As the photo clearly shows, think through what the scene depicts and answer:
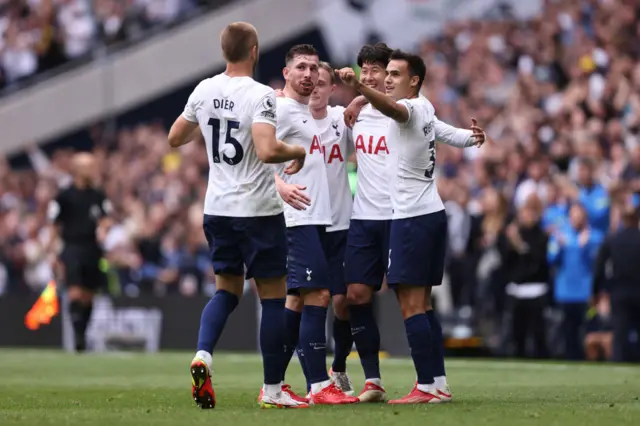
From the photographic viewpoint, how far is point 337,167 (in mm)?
10516

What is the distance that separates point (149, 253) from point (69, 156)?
6161mm

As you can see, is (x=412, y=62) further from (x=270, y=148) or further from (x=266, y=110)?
(x=270, y=148)

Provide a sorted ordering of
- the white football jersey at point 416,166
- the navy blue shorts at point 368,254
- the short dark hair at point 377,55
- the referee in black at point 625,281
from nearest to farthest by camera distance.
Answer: the white football jersey at point 416,166 < the navy blue shorts at point 368,254 < the short dark hair at point 377,55 < the referee in black at point 625,281

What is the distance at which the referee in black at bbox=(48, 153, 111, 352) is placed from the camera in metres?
18.6

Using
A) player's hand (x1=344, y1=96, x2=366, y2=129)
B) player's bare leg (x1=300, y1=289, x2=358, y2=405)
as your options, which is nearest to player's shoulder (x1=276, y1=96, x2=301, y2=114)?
player's hand (x1=344, y1=96, x2=366, y2=129)

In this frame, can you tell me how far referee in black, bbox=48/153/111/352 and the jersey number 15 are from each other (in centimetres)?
941

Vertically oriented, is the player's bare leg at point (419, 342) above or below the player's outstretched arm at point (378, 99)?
below

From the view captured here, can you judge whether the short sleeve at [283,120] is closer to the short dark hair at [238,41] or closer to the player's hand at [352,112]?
the player's hand at [352,112]

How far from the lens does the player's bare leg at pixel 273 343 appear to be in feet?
30.6

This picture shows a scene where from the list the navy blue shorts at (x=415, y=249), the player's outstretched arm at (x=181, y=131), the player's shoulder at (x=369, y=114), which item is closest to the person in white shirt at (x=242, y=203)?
the player's outstretched arm at (x=181, y=131)

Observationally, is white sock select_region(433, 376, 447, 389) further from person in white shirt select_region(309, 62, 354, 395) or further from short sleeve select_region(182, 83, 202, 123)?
short sleeve select_region(182, 83, 202, 123)

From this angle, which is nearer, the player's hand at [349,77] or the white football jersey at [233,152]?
the player's hand at [349,77]

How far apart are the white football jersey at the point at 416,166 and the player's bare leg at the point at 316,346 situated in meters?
0.79

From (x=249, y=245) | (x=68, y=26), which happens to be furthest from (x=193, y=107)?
(x=68, y=26)
